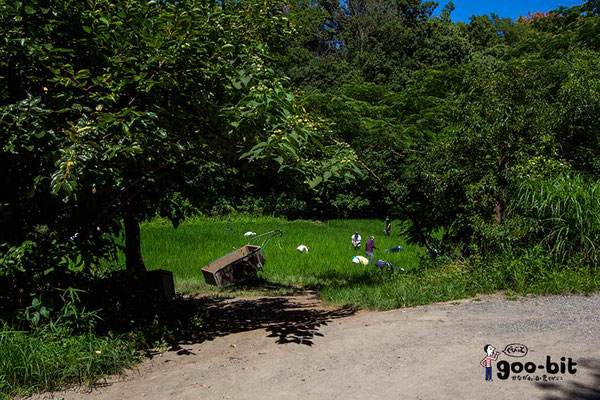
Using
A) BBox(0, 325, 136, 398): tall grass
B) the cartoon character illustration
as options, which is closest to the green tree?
BBox(0, 325, 136, 398): tall grass

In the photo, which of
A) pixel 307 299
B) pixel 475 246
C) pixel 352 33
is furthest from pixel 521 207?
pixel 352 33

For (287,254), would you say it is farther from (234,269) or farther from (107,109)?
(107,109)

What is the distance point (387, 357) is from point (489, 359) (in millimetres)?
893

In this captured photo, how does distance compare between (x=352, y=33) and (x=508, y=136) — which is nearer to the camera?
(x=508, y=136)

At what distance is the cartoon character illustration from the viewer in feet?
13.8

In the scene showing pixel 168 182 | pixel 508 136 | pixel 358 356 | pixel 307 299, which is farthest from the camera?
pixel 307 299

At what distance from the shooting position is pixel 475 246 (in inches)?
320

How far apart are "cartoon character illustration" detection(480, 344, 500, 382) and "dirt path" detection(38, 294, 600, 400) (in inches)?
1.8

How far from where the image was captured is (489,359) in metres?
4.48

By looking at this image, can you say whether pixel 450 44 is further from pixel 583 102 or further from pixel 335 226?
pixel 583 102

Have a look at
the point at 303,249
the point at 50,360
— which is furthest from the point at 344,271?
the point at 50,360

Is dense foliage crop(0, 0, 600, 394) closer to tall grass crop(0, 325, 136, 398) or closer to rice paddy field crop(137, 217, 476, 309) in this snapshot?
tall grass crop(0, 325, 136, 398)

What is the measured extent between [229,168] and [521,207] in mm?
4362

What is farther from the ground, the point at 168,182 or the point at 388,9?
the point at 388,9
